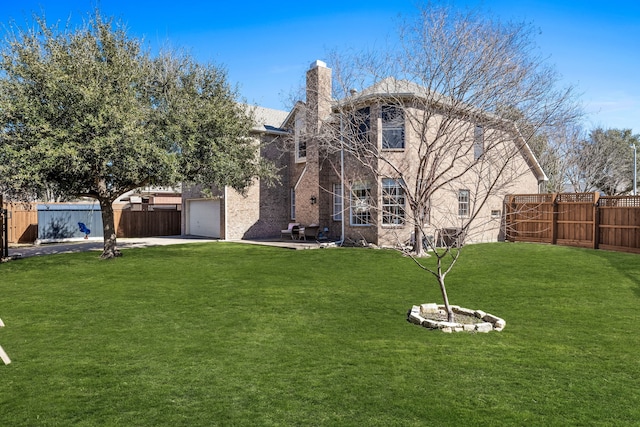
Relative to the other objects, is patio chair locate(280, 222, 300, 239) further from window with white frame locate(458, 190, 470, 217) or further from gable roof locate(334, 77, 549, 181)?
window with white frame locate(458, 190, 470, 217)

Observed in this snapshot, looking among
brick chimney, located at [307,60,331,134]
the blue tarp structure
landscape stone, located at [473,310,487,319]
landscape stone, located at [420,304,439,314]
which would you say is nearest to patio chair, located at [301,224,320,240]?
brick chimney, located at [307,60,331,134]

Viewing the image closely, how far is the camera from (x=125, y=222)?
25500 millimetres

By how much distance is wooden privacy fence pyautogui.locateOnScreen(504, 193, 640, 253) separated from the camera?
615 inches

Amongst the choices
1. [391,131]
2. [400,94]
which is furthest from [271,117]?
[400,94]

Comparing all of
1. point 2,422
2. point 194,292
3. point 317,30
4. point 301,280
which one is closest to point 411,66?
point 317,30

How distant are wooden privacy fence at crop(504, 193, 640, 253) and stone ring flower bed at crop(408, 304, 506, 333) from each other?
306 inches

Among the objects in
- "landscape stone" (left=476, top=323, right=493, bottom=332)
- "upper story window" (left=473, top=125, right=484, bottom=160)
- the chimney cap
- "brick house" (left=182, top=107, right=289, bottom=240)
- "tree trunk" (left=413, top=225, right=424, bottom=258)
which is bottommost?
"landscape stone" (left=476, top=323, right=493, bottom=332)

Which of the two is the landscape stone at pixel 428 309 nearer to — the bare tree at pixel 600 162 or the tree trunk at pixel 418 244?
the tree trunk at pixel 418 244

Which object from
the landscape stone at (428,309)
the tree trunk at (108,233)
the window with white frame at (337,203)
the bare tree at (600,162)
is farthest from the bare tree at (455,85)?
the bare tree at (600,162)

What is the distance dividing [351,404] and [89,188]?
14206 millimetres

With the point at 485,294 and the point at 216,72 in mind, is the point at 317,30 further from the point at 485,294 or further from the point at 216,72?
the point at 485,294

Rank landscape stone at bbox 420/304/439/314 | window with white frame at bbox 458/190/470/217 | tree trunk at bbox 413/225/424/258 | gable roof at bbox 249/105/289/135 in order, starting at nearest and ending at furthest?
landscape stone at bbox 420/304/439/314
tree trunk at bbox 413/225/424/258
window with white frame at bbox 458/190/470/217
gable roof at bbox 249/105/289/135

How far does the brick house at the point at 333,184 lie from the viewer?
16.6 m

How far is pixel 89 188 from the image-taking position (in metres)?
15.1
